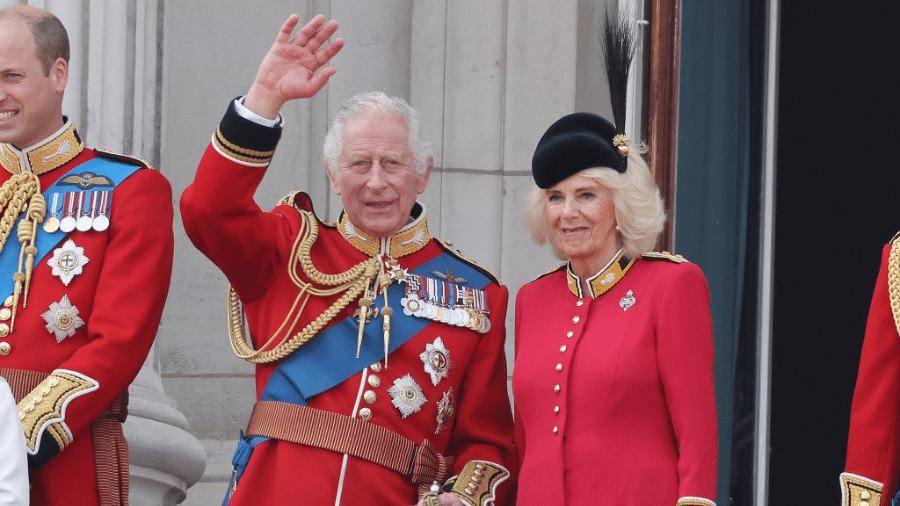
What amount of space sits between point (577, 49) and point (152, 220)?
98.3 inches

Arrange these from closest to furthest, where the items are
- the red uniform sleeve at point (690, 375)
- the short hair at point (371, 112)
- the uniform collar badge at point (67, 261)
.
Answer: the red uniform sleeve at point (690, 375) < the uniform collar badge at point (67, 261) < the short hair at point (371, 112)


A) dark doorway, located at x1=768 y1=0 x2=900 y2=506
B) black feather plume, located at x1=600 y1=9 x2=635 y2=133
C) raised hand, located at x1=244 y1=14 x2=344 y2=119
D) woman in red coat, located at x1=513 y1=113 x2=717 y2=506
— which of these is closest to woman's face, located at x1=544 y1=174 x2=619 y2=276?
woman in red coat, located at x1=513 y1=113 x2=717 y2=506

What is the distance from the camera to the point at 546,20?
5.71 meters

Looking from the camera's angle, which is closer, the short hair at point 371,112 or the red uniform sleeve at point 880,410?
the red uniform sleeve at point 880,410

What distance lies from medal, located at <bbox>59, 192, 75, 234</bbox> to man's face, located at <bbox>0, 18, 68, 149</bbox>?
17 cm

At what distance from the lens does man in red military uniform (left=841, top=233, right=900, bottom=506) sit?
3.50 meters

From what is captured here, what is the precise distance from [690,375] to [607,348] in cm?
20

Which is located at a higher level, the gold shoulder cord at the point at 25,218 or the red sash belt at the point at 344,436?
the gold shoulder cord at the point at 25,218

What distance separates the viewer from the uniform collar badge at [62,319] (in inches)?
138

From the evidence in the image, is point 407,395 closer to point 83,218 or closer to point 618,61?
point 83,218

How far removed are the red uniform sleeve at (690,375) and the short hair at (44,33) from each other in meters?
1.48

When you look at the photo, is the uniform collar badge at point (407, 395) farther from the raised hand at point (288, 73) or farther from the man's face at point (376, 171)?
the raised hand at point (288, 73)

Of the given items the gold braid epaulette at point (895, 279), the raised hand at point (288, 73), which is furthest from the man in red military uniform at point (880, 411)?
the raised hand at point (288, 73)

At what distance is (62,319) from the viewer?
11.5 feet
